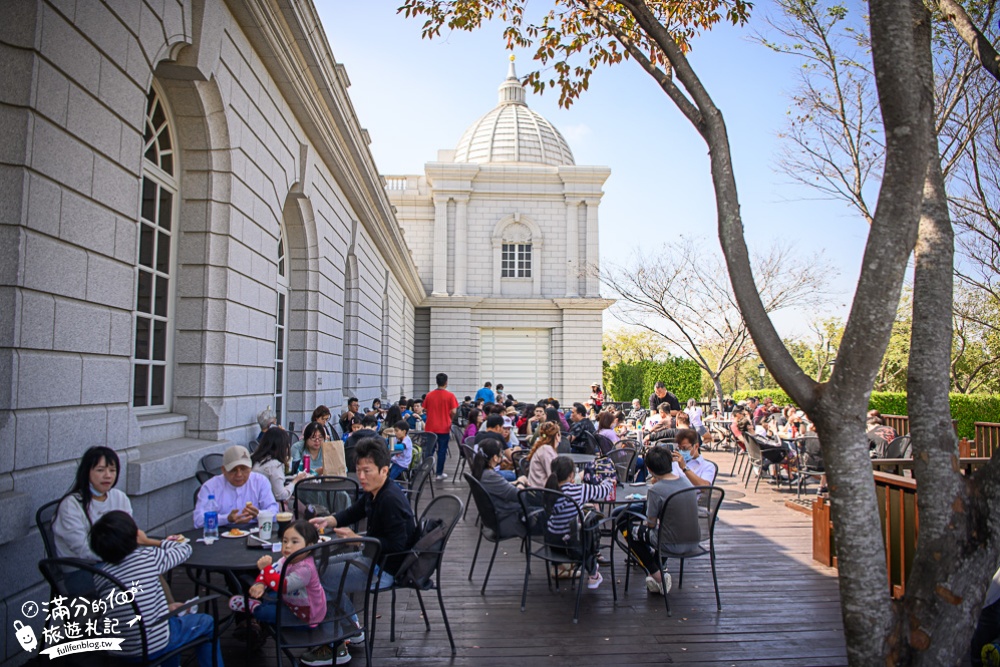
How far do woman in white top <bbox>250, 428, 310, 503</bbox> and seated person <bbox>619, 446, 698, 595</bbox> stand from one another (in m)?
3.07

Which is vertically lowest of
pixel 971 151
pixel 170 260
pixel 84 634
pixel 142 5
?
pixel 84 634

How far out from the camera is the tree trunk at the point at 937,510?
2.75m

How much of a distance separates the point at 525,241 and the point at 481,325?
429cm

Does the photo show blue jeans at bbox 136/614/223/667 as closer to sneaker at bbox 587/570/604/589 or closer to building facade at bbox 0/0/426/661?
building facade at bbox 0/0/426/661

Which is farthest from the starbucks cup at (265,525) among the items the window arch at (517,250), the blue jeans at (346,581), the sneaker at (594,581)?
the window arch at (517,250)

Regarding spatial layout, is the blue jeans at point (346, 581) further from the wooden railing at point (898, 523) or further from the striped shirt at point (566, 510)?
the wooden railing at point (898, 523)

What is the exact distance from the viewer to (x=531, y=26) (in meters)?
6.06

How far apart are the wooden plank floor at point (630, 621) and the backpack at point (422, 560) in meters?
0.44

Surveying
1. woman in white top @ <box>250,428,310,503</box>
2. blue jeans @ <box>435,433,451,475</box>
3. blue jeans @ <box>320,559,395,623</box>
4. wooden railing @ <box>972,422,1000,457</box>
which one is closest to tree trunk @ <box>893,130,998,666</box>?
blue jeans @ <box>320,559,395,623</box>

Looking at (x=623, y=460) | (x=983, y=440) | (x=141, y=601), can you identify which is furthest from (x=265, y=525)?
(x=983, y=440)

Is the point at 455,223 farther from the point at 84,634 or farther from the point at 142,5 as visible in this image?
the point at 84,634

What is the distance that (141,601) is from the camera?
10.4 feet

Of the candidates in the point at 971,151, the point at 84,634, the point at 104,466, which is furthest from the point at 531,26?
the point at 971,151

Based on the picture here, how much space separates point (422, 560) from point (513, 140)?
32.6m
